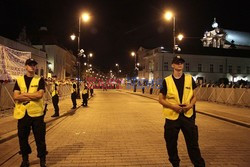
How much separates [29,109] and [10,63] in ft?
33.6

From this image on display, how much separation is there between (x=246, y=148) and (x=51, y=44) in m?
63.0

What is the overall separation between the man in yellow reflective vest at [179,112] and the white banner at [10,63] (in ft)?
35.6

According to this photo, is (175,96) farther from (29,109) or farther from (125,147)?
(125,147)

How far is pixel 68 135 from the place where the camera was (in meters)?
9.82

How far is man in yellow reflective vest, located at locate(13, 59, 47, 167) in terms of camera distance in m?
5.57

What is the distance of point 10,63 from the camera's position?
1498 cm

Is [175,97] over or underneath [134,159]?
over

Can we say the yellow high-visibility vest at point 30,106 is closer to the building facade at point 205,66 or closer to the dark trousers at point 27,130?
the dark trousers at point 27,130

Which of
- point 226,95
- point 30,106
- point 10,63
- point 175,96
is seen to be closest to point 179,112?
point 175,96

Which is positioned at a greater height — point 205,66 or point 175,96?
point 205,66

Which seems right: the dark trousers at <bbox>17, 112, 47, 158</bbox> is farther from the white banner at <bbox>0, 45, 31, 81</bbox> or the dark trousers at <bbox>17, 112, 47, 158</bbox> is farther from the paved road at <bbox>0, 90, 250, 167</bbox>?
the white banner at <bbox>0, 45, 31, 81</bbox>

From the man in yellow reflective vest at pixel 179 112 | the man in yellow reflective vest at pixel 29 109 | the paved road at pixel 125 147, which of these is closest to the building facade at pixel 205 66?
the paved road at pixel 125 147

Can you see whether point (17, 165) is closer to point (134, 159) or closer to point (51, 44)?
point (134, 159)

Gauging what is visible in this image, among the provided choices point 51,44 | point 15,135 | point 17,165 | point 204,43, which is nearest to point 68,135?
point 15,135
